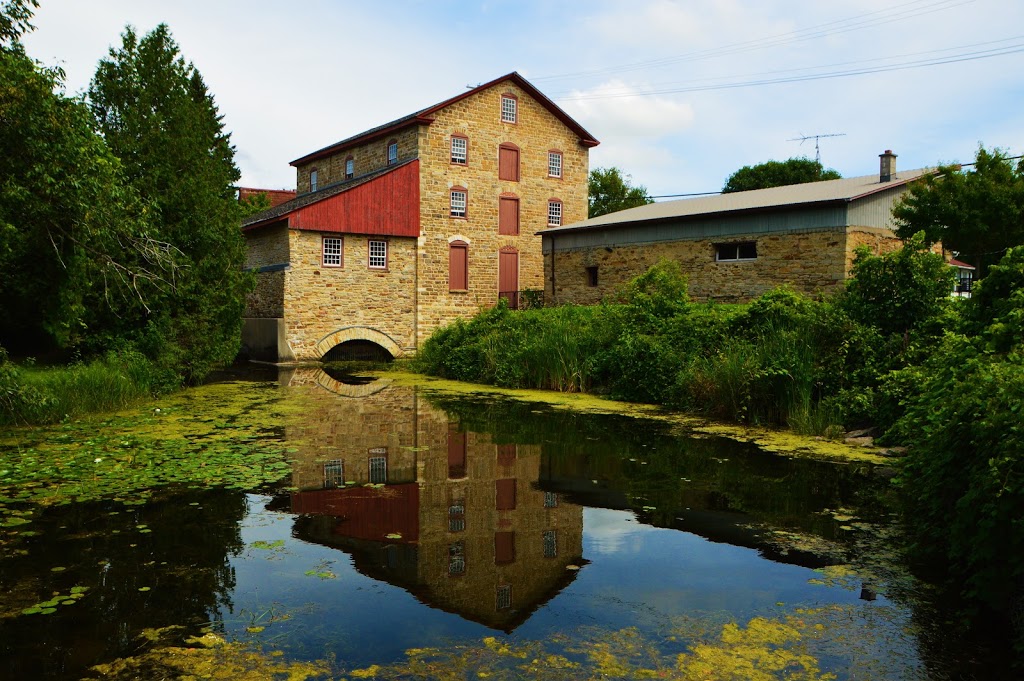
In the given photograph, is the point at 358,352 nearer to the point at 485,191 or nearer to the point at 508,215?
the point at 485,191

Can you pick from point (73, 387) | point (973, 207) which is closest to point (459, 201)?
point (973, 207)

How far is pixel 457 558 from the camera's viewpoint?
6113 millimetres

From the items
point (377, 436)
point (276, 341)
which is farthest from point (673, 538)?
point (276, 341)

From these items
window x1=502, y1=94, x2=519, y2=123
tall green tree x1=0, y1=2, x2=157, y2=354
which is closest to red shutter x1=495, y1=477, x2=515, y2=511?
tall green tree x1=0, y1=2, x2=157, y2=354

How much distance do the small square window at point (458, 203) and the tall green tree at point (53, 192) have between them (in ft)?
55.8

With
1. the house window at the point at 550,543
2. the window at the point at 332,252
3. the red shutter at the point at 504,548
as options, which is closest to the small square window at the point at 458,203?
the window at the point at 332,252

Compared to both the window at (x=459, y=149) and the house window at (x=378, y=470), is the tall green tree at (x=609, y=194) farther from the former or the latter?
the house window at (x=378, y=470)

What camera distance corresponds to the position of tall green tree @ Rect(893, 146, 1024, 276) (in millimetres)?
23750

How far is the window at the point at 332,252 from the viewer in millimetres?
26438

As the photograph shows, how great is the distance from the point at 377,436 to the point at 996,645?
8.42m

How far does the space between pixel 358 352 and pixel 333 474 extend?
19.6 m

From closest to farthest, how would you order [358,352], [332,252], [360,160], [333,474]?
1. [333,474]
2. [332,252]
3. [358,352]
4. [360,160]

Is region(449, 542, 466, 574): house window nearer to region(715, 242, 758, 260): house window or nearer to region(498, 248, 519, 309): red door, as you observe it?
region(715, 242, 758, 260): house window

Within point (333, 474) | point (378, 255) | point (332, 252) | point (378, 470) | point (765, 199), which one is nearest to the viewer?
point (333, 474)
